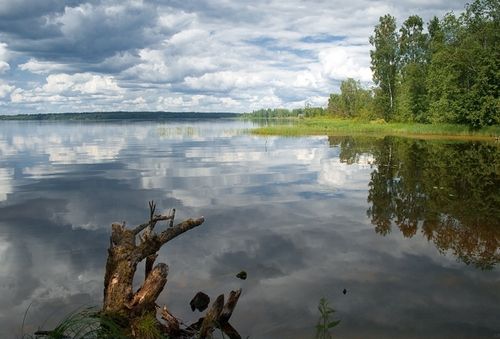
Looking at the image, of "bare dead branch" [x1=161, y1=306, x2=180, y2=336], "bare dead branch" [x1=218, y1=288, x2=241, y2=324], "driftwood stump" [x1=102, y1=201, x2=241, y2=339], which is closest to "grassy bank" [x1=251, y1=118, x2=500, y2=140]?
"bare dead branch" [x1=218, y1=288, x2=241, y2=324]

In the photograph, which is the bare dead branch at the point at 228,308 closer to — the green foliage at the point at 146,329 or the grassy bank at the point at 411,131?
the green foliage at the point at 146,329

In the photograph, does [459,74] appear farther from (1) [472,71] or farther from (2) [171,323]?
(2) [171,323]

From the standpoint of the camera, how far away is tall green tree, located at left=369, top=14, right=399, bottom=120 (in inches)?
3342

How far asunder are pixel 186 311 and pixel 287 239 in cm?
584

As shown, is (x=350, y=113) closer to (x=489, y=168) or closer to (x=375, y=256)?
(x=489, y=168)

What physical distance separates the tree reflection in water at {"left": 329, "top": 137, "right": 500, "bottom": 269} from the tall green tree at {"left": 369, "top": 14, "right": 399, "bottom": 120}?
54.7 metres

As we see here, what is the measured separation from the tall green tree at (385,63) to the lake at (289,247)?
61.3m

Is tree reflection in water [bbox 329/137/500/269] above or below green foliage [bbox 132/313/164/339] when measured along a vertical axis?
below

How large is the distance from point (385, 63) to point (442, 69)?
2396 centimetres

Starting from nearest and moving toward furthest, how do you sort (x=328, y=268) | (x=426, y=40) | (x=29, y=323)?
(x=29, y=323) < (x=328, y=268) < (x=426, y=40)

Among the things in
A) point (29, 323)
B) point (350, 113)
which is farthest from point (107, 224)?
point (350, 113)

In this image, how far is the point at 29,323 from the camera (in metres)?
8.58

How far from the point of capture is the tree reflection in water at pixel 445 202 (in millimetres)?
13562

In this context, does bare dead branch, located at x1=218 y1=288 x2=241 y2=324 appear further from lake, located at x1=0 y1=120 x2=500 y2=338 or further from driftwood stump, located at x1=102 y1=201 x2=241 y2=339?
lake, located at x1=0 y1=120 x2=500 y2=338
